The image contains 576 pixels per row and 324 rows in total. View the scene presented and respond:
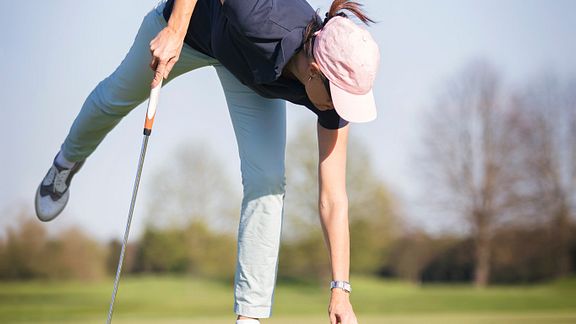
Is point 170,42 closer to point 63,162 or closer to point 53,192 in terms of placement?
point 63,162

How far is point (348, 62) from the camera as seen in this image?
2.54 meters

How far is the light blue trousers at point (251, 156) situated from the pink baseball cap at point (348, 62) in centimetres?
58

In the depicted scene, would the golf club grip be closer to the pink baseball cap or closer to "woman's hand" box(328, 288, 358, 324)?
the pink baseball cap

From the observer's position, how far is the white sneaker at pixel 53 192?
4.01m

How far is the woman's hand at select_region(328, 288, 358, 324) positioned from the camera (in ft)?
8.91

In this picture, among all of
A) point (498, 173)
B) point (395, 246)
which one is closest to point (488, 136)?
point (498, 173)

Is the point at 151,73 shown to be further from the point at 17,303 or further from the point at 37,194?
the point at 17,303

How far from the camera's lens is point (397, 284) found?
2684cm

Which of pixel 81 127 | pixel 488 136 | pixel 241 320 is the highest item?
pixel 488 136

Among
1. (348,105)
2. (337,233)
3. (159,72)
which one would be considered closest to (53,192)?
(159,72)

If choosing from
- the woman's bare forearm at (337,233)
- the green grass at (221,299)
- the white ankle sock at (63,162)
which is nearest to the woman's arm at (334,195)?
the woman's bare forearm at (337,233)

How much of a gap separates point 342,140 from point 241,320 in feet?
2.71

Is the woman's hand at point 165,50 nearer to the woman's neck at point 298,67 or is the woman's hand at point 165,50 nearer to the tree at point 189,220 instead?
the woman's neck at point 298,67

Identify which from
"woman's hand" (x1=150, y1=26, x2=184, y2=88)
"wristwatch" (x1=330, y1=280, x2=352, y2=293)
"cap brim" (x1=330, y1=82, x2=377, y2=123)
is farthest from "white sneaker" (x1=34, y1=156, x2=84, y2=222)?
"cap brim" (x1=330, y1=82, x2=377, y2=123)
